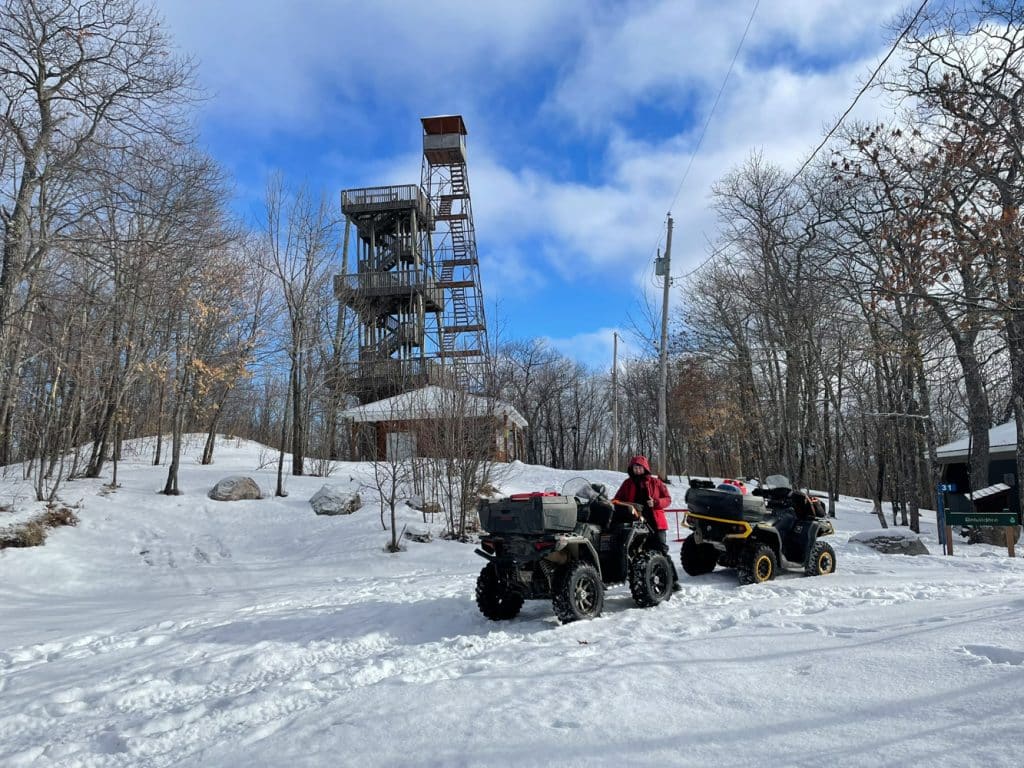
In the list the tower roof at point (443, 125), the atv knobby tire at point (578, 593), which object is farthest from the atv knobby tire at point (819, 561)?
the tower roof at point (443, 125)

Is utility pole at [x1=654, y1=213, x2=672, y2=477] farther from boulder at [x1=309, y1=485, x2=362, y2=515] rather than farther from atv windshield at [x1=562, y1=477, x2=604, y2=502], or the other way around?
atv windshield at [x1=562, y1=477, x2=604, y2=502]

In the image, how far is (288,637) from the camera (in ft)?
22.0

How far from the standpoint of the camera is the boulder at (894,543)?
37.5ft

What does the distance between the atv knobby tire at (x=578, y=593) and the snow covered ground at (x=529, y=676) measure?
143 mm

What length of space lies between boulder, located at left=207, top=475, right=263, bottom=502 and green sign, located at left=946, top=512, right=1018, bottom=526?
15318 millimetres

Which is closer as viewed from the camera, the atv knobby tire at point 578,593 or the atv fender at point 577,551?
the atv knobby tire at point 578,593

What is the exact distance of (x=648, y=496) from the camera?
823cm

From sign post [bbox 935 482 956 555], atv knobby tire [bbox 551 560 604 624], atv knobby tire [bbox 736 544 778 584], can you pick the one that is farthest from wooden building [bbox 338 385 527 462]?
sign post [bbox 935 482 956 555]

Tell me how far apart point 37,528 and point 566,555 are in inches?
461

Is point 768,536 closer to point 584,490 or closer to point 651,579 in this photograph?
point 651,579

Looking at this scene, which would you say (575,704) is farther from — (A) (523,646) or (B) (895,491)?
(B) (895,491)

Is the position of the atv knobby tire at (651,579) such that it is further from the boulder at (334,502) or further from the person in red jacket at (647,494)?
the boulder at (334,502)

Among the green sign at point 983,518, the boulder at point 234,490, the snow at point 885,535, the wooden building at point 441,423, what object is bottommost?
the snow at point 885,535

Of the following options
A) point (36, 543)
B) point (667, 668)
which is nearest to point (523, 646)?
point (667, 668)
